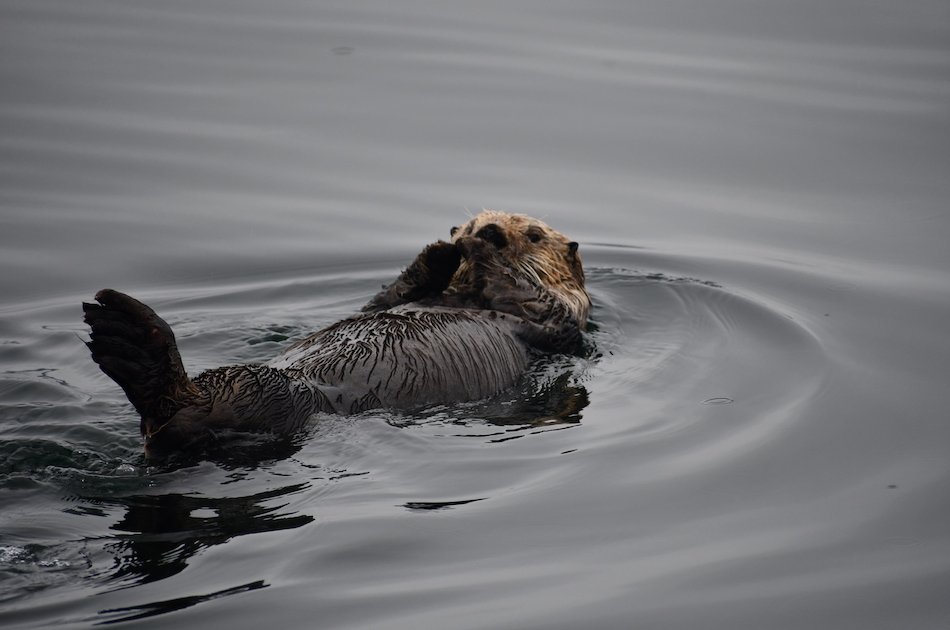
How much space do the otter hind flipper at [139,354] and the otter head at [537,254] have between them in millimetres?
2519

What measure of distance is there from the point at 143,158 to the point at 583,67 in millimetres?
4724

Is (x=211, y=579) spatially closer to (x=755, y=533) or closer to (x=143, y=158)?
(x=755, y=533)

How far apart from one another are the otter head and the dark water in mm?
375

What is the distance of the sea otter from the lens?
4793 mm

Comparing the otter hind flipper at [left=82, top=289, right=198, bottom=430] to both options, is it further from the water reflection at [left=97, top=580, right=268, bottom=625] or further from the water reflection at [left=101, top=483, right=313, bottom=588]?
the water reflection at [left=97, top=580, right=268, bottom=625]

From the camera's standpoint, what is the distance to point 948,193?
952cm

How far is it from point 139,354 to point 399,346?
1.47m

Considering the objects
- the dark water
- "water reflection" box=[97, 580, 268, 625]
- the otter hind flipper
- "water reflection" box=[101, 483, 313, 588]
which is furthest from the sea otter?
"water reflection" box=[97, 580, 268, 625]

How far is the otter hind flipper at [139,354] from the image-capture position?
181 inches

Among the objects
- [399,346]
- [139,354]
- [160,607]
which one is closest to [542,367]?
[399,346]

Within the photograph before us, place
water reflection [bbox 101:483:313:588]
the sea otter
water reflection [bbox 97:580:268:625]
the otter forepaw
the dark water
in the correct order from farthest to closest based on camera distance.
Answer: the otter forepaw
the sea otter
the dark water
water reflection [bbox 101:483:313:588]
water reflection [bbox 97:580:268:625]

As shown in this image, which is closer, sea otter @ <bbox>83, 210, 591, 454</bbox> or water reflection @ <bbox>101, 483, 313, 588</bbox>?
water reflection @ <bbox>101, 483, 313, 588</bbox>

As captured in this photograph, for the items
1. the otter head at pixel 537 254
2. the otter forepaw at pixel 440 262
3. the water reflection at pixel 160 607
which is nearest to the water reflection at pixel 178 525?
the water reflection at pixel 160 607

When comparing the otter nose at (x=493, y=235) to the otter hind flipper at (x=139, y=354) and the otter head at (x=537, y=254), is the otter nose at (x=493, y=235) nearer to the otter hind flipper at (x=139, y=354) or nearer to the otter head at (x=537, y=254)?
the otter head at (x=537, y=254)
